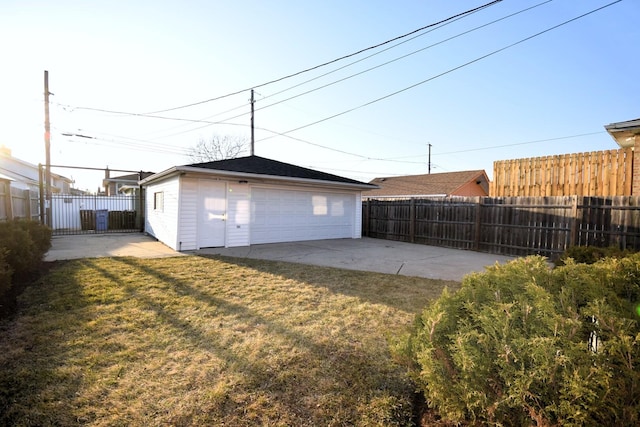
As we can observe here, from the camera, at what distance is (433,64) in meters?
9.95

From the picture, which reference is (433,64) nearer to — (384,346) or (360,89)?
(360,89)

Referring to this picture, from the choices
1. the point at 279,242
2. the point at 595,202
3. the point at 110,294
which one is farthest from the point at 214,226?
the point at 595,202

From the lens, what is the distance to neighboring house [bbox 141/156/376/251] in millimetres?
9742

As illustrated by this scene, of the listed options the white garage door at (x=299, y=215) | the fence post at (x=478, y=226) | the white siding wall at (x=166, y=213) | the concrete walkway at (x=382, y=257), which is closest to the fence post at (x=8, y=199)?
the white siding wall at (x=166, y=213)

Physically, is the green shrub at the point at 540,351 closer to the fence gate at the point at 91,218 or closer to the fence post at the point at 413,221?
the fence post at the point at 413,221

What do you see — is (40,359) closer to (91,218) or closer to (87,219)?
(91,218)

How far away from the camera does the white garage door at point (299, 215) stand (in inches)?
447

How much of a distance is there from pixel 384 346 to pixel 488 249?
30.3 feet

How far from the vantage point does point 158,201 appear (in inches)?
487

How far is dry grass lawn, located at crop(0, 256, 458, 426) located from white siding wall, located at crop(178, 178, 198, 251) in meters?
3.95

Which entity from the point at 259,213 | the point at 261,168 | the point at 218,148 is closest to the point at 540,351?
the point at 259,213

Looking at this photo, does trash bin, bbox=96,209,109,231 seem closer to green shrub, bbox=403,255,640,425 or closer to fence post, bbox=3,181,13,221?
fence post, bbox=3,181,13,221

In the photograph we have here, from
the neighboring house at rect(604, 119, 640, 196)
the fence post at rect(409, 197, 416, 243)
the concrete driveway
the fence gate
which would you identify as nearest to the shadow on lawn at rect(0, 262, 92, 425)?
the concrete driveway

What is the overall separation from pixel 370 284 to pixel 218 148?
2781cm
